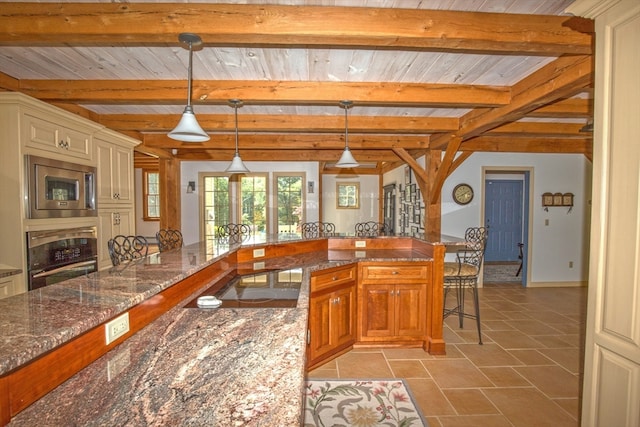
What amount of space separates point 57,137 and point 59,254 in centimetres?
105

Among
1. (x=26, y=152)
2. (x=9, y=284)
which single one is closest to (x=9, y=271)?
(x=9, y=284)

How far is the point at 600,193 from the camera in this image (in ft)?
5.01

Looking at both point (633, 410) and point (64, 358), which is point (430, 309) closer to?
point (633, 410)

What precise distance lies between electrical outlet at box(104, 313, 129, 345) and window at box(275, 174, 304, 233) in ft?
19.5

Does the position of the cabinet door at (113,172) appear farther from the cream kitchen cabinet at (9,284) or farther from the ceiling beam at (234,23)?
the ceiling beam at (234,23)

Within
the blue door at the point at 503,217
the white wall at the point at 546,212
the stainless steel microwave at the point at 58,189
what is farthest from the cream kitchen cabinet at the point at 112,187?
the blue door at the point at 503,217

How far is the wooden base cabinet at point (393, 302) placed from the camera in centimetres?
317

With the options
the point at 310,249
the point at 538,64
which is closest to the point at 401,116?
the point at 538,64

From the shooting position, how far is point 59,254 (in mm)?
2990

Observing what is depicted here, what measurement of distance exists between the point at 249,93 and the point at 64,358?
100.0 inches

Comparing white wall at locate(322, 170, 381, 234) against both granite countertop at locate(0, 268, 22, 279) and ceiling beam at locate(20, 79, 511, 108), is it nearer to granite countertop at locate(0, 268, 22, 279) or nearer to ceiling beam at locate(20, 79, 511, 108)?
ceiling beam at locate(20, 79, 511, 108)

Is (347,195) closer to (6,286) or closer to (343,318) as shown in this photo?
(343,318)

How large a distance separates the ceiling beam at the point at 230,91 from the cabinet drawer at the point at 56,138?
32cm

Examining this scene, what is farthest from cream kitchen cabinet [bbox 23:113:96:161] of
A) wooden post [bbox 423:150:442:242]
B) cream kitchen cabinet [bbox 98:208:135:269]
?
wooden post [bbox 423:150:442:242]
